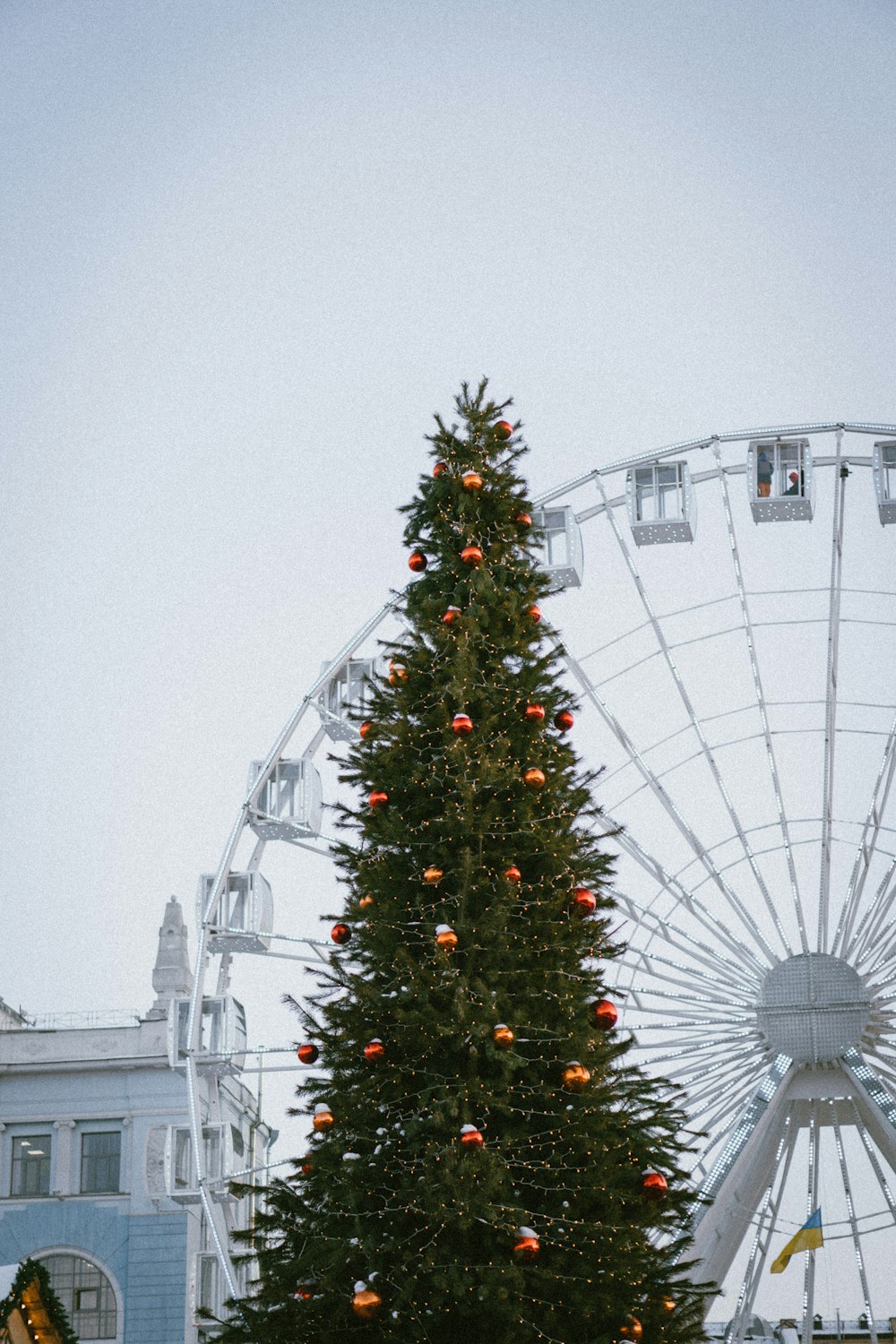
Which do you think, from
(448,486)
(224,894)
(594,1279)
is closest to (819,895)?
(224,894)

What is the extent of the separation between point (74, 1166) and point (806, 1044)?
2478 cm

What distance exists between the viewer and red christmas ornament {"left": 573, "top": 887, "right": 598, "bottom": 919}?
10008 millimetres

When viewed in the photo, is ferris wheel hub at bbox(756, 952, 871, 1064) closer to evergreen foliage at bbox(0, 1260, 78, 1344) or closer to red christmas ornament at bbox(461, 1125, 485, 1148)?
evergreen foliage at bbox(0, 1260, 78, 1344)

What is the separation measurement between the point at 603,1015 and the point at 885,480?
1039 centimetres

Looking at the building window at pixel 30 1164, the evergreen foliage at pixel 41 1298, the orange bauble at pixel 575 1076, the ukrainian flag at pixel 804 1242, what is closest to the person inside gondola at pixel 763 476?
the ukrainian flag at pixel 804 1242

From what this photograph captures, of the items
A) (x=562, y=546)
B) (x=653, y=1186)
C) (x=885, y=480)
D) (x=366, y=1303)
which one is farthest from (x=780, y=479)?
(x=366, y=1303)

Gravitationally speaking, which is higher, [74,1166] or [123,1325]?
[74,1166]

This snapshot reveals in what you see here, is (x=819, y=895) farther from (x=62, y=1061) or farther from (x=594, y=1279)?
(x=62, y=1061)

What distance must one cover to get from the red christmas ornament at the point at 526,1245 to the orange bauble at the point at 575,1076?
87cm

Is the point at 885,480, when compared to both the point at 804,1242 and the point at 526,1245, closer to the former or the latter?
the point at 804,1242

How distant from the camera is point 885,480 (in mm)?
18500

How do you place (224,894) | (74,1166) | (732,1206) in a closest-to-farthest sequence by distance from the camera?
(732,1206) < (224,894) < (74,1166)

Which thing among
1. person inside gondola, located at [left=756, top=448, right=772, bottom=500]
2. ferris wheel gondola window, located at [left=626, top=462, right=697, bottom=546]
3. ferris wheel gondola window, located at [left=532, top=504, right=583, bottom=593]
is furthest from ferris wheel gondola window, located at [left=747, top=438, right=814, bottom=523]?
ferris wheel gondola window, located at [left=532, top=504, right=583, bottom=593]

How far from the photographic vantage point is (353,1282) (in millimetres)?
9133
